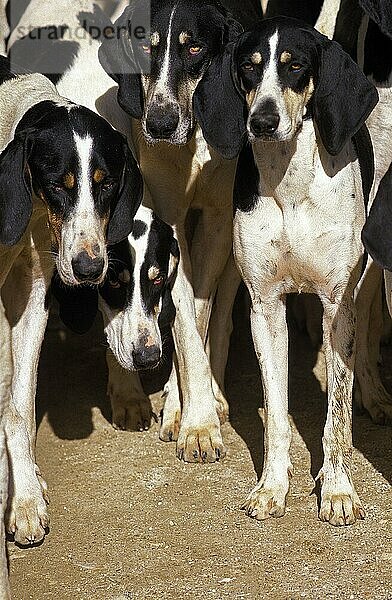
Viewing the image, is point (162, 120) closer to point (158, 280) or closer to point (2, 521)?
point (158, 280)

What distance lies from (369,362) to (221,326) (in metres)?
0.84

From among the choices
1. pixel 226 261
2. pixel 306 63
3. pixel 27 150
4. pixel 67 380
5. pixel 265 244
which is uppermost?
pixel 306 63

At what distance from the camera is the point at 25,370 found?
6.10 m

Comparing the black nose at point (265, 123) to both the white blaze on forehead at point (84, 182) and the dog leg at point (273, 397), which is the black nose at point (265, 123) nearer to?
the white blaze on forehead at point (84, 182)

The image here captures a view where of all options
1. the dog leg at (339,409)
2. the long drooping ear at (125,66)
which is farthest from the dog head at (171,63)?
the dog leg at (339,409)

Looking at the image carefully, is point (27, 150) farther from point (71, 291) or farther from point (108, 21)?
point (108, 21)

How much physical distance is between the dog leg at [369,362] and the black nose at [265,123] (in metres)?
1.52

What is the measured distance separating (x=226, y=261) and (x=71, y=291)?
1002 mm

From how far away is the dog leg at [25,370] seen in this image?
19.2 feet

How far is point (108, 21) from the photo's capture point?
23.7 feet

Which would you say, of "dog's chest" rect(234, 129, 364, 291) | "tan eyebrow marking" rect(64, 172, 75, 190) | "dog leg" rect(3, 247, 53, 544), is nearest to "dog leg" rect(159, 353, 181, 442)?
"dog leg" rect(3, 247, 53, 544)

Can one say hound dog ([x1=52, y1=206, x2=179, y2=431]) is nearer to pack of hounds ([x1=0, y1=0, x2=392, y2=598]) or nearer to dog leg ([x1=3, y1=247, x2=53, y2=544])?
pack of hounds ([x1=0, y1=0, x2=392, y2=598])

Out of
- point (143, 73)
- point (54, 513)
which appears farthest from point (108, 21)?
point (54, 513)

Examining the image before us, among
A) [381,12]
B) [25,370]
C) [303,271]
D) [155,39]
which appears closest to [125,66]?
[155,39]
